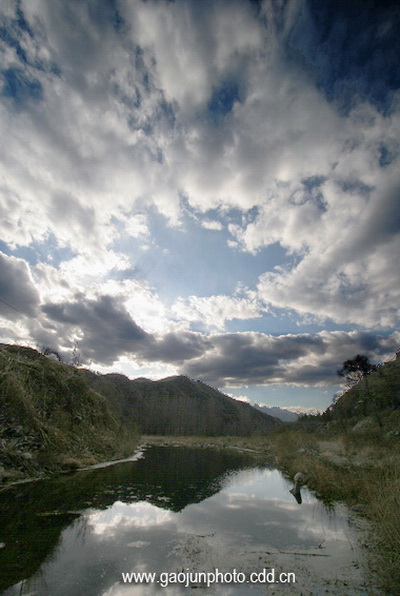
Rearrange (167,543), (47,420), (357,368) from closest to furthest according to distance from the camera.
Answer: (167,543) → (47,420) → (357,368)

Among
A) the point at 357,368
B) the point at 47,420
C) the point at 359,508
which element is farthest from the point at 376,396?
the point at 47,420

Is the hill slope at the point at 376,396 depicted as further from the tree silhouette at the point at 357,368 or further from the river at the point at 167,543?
the river at the point at 167,543

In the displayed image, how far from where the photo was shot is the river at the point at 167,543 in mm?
5485

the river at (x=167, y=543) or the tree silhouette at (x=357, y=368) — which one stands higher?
the tree silhouette at (x=357, y=368)

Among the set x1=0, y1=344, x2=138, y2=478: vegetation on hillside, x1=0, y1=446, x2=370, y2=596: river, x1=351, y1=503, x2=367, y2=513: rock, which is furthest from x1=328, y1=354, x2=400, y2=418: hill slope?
x1=0, y1=446, x2=370, y2=596: river

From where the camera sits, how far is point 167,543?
7.73 m

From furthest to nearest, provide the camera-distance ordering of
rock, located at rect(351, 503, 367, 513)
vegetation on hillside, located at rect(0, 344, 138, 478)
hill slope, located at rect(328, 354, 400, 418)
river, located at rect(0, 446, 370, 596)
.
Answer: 1. hill slope, located at rect(328, 354, 400, 418)
2. vegetation on hillside, located at rect(0, 344, 138, 478)
3. rock, located at rect(351, 503, 367, 513)
4. river, located at rect(0, 446, 370, 596)

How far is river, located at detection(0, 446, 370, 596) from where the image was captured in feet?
18.0

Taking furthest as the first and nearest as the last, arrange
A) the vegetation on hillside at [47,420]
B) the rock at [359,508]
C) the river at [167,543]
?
the vegetation on hillside at [47,420]
the rock at [359,508]
the river at [167,543]

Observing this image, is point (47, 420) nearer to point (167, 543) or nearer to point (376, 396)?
point (167, 543)

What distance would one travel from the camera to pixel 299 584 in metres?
5.68

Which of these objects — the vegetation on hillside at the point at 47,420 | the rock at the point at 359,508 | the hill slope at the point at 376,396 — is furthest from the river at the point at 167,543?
the hill slope at the point at 376,396

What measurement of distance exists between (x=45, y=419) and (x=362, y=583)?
815 inches

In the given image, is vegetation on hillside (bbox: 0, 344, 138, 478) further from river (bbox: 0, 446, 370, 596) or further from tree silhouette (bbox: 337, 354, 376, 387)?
tree silhouette (bbox: 337, 354, 376, 387)
